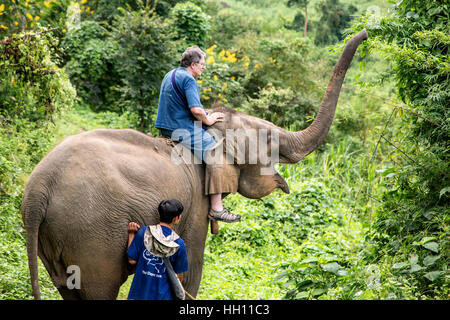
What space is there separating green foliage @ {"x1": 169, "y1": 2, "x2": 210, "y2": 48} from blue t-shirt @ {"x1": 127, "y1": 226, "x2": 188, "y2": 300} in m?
11.3

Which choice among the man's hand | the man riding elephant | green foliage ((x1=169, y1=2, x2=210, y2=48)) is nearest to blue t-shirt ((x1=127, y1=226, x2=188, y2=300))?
the man riding elephant

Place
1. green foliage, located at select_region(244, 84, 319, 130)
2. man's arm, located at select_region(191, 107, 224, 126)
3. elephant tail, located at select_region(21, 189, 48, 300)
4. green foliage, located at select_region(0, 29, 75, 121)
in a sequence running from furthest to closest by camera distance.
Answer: green foliage, located at select_region(244, 84, 319, 130) < green foliage, located at select_region(0, 29, 75, 121) < man's arm, located at select_region(191, 107, 224, 126) < elephant tail, located at select_region(21, 189, 48, 300)

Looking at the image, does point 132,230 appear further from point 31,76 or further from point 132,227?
point 31,76

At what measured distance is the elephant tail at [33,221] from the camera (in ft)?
11.7

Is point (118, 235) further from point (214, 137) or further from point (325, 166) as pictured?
point (325, 166)

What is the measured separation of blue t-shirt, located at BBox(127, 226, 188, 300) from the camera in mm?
3885

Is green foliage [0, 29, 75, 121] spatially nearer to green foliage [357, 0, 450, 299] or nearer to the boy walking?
the boy walking

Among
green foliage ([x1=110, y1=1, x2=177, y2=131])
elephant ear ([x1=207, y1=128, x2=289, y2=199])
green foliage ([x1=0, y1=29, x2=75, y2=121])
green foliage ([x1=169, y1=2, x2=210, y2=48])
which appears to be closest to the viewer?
elephant ear ([x1=207, y1=128, x2=289, y2=199])

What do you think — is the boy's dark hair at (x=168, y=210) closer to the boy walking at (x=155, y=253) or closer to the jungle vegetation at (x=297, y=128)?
the boy walking at (x=155, y=253)

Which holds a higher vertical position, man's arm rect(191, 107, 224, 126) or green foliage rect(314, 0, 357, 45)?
green foliage rect(314, 0, 357, 45)

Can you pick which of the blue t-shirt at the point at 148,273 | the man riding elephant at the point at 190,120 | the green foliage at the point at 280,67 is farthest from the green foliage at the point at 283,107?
the blue t-shirt at the point at 148,273

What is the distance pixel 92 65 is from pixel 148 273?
41.4 feet
